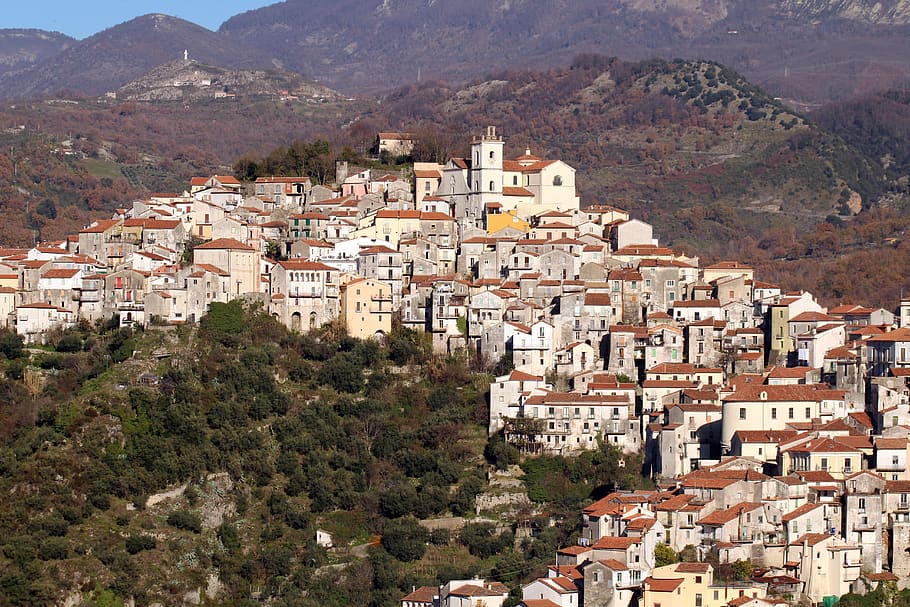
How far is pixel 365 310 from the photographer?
63094mm

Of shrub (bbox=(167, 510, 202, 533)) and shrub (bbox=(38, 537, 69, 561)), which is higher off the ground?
shrub (bbox=(167, 510, 202, 533))

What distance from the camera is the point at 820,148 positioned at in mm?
128000

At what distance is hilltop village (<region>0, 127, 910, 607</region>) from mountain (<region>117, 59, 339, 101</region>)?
88.8 m

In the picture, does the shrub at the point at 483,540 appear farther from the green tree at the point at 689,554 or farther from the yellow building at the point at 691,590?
the yellow building at the point at 691,590

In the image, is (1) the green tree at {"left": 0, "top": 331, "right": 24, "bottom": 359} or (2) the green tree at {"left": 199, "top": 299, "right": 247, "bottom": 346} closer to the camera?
(2) the green tree at {"left": 199, "top": 299, "right": 247, "bottom": 346}

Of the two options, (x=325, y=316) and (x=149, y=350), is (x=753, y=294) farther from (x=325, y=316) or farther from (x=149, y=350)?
(x=149, y=350)

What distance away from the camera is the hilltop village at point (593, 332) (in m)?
49.2

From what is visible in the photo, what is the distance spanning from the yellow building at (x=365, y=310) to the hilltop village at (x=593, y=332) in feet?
0.24

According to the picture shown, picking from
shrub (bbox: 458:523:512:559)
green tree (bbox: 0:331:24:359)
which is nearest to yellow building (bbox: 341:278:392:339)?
shrub (bbox: 458:523:512:559)

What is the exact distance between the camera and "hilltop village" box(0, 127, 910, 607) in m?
49.2

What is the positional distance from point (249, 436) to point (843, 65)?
142313 mm

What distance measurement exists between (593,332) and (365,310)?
292 inches

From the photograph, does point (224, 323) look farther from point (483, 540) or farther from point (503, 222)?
point (483, 540)

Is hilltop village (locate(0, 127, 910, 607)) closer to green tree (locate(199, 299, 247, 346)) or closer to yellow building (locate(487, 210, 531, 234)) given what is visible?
yellow building (locate(487, 210, 531, 234))
